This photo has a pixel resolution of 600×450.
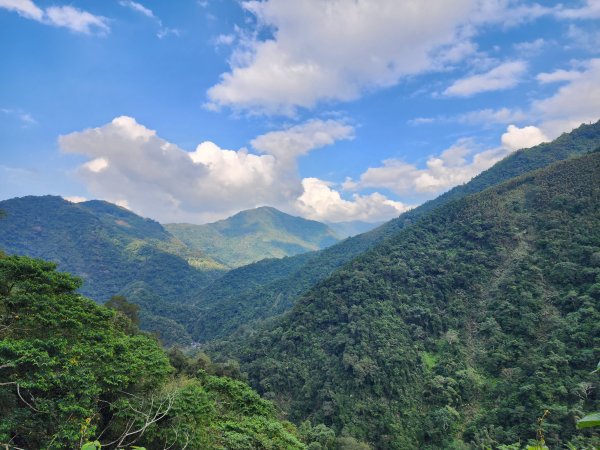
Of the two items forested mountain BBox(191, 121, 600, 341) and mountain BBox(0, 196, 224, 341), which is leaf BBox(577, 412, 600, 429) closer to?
forested mountain BBox(191, 121, 600, 341)

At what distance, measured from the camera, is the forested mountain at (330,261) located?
10512 centimetres

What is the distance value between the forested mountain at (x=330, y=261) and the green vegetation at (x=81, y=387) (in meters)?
82.4

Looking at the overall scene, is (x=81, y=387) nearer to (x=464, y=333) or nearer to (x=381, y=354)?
(x=381, y=354)

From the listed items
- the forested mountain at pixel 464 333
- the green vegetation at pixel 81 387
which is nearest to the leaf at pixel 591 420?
the green vegetation at pixel 81 387

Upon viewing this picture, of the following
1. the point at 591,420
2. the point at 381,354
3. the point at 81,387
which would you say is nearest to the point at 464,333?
the point at 381,354

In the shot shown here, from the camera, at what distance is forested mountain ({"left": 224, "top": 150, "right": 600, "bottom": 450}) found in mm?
33906

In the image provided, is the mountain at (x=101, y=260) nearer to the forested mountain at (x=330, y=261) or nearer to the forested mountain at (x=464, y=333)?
the forested mountain at (x=330, y=261)

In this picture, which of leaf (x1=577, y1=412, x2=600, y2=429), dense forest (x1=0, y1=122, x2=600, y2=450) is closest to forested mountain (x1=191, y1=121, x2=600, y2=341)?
dense forest (x1=0, y1=122, x2=600, y2=450)

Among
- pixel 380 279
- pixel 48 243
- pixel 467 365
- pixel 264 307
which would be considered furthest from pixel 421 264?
pixel 48 243

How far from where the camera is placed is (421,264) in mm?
58906

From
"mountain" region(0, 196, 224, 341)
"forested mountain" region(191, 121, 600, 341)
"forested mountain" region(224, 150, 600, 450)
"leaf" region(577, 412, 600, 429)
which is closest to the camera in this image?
"leaf" region(577, 412, 600, 429)

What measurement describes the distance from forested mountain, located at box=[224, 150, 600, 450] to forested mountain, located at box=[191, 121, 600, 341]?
46.1 meters

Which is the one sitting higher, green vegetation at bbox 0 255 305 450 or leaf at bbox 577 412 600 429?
leaf at bbox 577 412 600 429

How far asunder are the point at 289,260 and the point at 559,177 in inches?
5200
